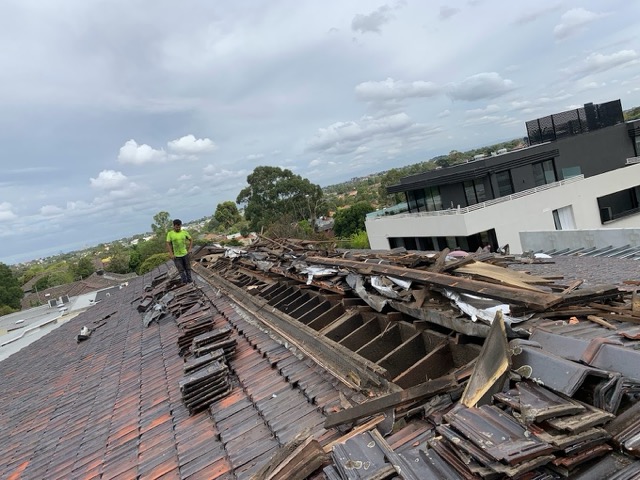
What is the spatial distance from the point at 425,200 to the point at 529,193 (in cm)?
757

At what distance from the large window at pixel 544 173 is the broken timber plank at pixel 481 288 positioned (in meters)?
26.4

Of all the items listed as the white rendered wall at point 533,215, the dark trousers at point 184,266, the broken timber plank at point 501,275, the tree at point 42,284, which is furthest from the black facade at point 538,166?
the tree at point 42,284

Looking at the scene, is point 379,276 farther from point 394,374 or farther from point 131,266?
point 131,266

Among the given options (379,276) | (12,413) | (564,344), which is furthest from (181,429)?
(12,413)

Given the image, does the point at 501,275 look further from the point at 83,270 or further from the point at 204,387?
the point at 83,270

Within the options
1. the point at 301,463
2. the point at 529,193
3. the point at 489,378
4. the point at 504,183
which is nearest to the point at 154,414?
the point at 301,463

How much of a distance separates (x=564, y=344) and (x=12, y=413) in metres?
8.82

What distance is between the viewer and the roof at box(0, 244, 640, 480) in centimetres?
225

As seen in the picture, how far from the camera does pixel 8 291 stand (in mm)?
55875

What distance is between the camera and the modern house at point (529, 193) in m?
25.2

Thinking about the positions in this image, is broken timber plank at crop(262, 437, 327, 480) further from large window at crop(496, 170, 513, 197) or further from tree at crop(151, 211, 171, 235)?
tree at crop(151, 211, 171, 235)

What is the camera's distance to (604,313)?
3725mm

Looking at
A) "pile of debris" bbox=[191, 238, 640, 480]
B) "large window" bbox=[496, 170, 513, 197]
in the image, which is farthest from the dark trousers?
"large window" bbox=[496, 170, 513, 197]

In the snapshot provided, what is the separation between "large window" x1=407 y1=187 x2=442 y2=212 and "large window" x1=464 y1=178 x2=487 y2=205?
2.49 meters
